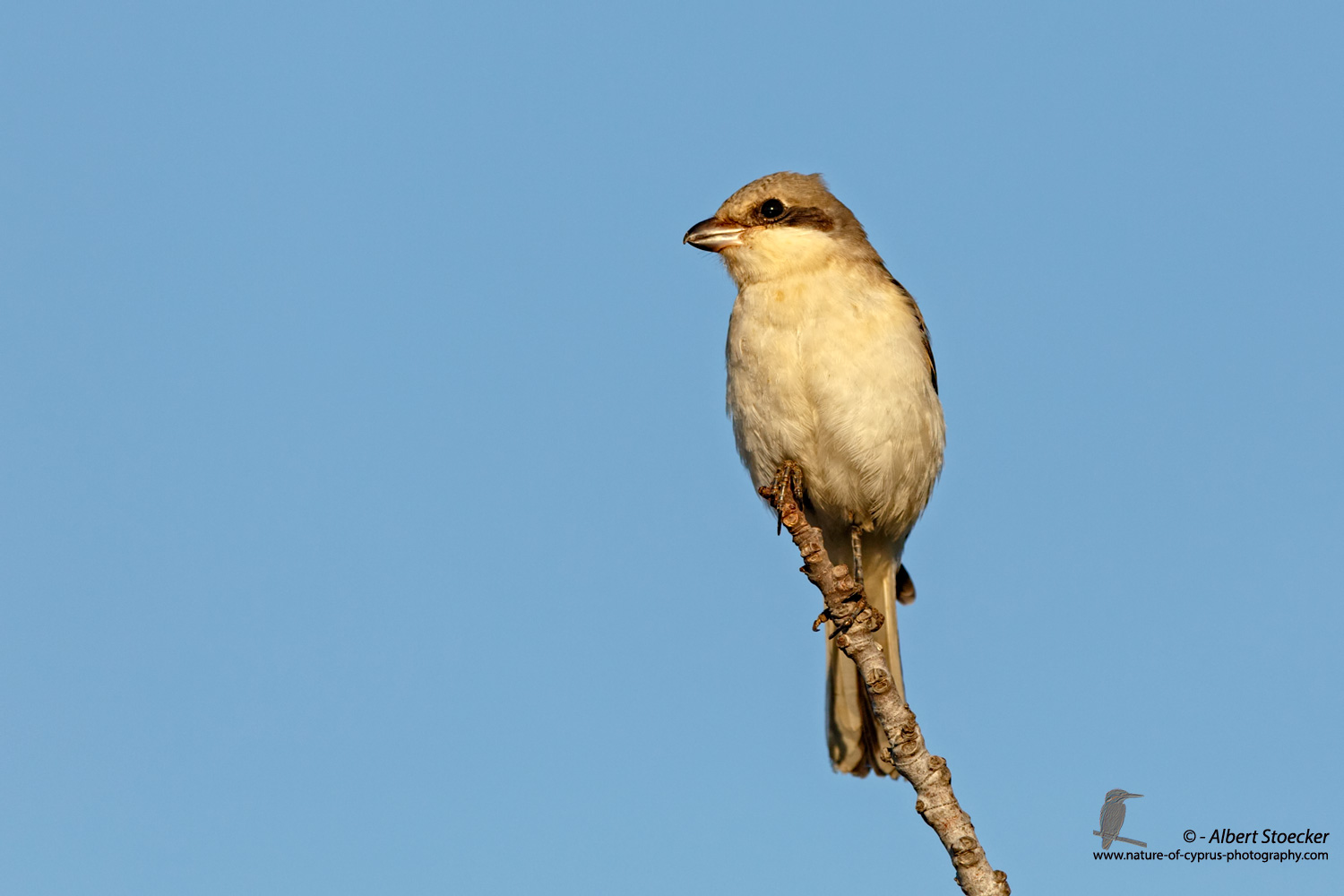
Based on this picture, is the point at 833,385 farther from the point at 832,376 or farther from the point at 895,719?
the point at 895,719

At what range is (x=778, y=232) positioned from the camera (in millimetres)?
8180

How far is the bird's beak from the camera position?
8.24 metres

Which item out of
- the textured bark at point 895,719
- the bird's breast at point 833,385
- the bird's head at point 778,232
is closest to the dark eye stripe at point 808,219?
the bird's head at point 778,232

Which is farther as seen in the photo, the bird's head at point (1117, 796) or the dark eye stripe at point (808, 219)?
the dark eye stripe at point (808, 219)

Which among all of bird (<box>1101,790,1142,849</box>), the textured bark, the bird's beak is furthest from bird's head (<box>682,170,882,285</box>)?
bird (<box>1101,790,1142,849</box>)

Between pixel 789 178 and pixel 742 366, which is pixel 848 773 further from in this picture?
pixel 789 178

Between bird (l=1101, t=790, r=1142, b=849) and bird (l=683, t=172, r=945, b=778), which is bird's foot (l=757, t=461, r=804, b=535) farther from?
bird (l=1101, t=790, r=1142, b=849)

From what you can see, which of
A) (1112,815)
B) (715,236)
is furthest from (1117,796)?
(715,236)

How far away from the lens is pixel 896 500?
8.33m

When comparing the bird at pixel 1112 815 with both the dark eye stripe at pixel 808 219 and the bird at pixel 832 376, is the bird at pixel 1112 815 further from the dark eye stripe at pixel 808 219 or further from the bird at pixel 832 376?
the dark eye stripe at pixel 808 219

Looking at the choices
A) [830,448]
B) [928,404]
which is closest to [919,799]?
[830,448]

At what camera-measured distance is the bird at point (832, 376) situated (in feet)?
25.0

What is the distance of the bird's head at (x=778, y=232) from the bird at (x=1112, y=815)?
3.54 meters

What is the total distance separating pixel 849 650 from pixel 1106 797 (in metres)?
1.43
